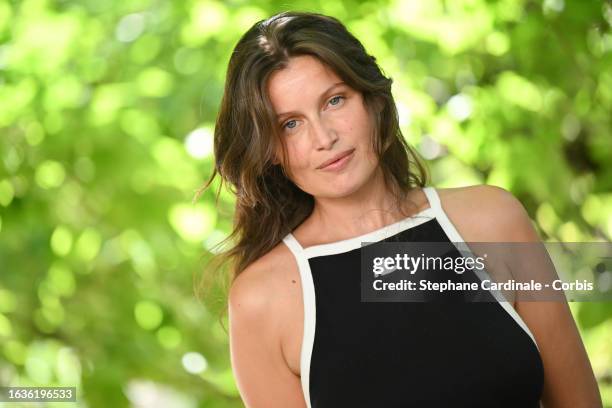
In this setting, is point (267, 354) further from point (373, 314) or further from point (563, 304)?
point (563, 304)

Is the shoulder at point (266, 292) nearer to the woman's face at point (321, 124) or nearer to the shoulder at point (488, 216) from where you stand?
the woman's face at point (321, 124)

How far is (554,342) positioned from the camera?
4.94 feet

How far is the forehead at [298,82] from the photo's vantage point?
1450 millimetres

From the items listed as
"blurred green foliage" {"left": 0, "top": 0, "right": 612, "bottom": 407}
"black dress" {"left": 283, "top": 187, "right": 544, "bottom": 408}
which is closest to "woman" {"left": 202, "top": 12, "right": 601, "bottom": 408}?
"black dress" {"left": 283, "top": 187, "right": 544, "bottom": 408}

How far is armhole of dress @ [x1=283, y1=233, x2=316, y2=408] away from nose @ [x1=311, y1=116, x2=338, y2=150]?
0.22m

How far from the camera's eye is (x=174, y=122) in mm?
2275

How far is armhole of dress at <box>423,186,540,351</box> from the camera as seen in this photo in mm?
1451

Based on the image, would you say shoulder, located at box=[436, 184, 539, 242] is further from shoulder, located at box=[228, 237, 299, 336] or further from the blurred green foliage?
the blurred green foliage

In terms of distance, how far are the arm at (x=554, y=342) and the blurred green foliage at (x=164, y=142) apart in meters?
0.71

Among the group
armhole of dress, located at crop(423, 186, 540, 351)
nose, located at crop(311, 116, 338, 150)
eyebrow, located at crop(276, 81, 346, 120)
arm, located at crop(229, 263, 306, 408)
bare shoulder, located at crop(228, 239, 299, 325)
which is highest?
eyebrow, located at crop(276, 81, 346, 120)

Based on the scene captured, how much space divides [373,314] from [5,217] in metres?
1.12

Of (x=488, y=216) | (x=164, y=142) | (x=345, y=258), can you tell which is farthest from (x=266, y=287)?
(x=164, y=142)

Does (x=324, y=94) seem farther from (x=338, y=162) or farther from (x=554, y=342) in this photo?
(x=554, y=342)

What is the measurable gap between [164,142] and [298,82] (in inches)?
33.3
